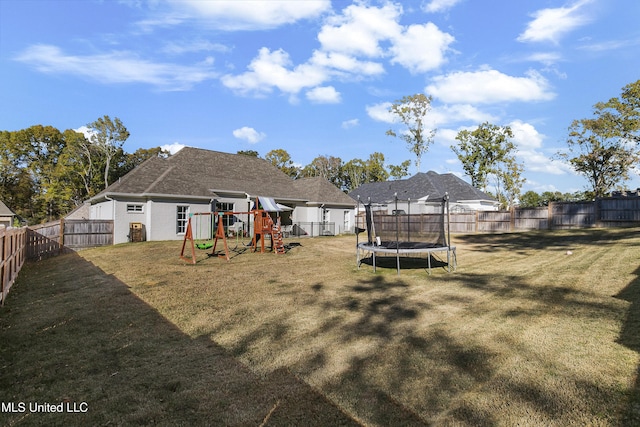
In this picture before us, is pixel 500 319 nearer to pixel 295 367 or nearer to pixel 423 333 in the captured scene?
pixel 423 333

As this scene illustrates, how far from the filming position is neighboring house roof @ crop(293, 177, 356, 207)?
29.1m

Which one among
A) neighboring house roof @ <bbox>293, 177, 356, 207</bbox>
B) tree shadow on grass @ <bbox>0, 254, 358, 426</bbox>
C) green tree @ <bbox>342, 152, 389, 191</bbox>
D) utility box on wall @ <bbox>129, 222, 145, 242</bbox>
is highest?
green tree @ <bbox>342, 152, 389, 191</bbox>

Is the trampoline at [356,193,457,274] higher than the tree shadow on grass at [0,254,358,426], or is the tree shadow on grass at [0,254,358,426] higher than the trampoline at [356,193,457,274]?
the trampoline at [356,193,457,274]

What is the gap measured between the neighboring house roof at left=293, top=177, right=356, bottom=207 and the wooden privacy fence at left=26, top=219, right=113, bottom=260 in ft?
48.6

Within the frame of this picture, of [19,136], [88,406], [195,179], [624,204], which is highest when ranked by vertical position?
[19,136]

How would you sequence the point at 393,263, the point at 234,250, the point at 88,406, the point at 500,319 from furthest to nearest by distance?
the point at 234,250, the point at 393,263, the point at 500,319, the point at 88,406

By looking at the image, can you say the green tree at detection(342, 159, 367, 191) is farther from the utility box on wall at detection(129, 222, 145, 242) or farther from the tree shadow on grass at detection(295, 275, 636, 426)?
the tree shadow on grass at detection(295, 275, 636, 426)

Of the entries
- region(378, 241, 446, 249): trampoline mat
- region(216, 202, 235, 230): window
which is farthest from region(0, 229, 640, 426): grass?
region(216, 202, 235, 230): window

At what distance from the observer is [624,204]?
23938 millimetres

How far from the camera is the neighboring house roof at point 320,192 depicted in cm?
2909

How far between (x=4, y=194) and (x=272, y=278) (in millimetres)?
55474

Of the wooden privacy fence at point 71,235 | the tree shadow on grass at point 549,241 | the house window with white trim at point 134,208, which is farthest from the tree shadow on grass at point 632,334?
the house window with white trim at point 134,208

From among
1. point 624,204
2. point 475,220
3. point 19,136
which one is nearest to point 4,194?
point 19,136

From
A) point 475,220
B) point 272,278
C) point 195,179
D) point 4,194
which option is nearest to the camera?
point 272,278
